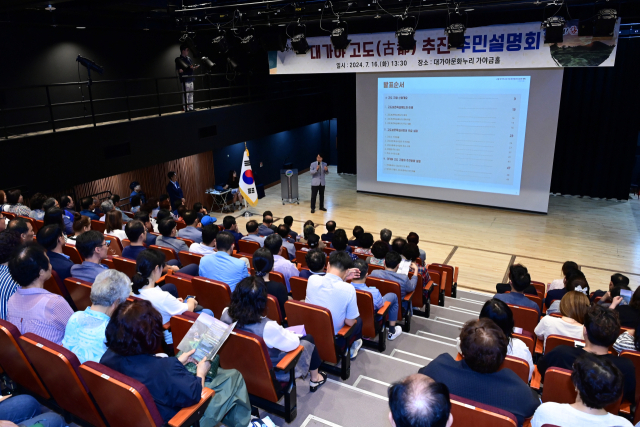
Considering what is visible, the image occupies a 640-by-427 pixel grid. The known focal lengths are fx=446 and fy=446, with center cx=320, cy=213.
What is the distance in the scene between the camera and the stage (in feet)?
25.2

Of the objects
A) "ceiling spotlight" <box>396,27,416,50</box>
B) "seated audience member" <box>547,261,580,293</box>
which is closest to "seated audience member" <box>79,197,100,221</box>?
"ceiling spotlight" <box>396,27,416,50</box>

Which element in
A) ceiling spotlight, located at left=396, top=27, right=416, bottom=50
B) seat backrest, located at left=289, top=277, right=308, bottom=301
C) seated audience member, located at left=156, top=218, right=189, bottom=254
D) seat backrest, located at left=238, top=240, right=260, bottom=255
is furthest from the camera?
ceiling spotlight, located at left=396, top=27, right=416, bottom=50

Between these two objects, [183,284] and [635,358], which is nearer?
[635,358]

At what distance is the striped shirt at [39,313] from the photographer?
277cm

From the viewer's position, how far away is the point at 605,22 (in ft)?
21.2

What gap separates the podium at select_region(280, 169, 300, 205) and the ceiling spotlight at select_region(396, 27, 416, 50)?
16.0ft

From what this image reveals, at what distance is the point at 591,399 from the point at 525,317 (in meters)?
2.00

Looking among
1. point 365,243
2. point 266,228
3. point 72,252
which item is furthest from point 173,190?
point 365,243

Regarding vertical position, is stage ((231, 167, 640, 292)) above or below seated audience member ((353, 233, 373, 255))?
below

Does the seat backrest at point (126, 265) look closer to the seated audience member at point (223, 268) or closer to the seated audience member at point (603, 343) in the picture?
the seated audience member at point (223, 268)

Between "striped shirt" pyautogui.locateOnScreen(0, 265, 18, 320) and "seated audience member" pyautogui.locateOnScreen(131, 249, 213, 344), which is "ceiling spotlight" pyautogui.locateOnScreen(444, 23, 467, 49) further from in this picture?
"striped shirt" pyautogui.locateOnScreen(0, 265, 18, 320)

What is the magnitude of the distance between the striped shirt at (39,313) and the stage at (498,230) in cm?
586

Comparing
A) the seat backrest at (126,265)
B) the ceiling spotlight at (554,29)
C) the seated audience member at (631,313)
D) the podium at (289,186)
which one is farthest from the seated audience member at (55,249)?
the podium at (289,186)

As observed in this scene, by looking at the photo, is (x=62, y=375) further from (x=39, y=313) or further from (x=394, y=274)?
(x=394, y=274)
